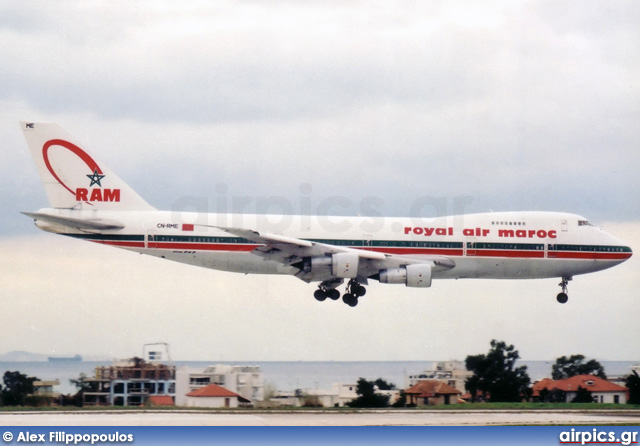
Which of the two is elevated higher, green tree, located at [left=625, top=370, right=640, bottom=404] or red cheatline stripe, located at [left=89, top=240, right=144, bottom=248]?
red cheatline stripe, located at [left=89, top=240, right=144, bottom=248]

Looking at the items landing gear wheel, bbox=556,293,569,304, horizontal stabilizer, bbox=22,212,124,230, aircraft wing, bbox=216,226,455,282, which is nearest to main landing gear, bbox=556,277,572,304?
landing gear wheel, bbox=556,293,569,304

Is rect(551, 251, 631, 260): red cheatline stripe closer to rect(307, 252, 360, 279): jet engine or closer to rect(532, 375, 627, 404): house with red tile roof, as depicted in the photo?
rect(532, 375, 627, 404): house with red tile roof

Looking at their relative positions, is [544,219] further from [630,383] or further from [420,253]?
[630,383]

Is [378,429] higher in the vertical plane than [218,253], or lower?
lower

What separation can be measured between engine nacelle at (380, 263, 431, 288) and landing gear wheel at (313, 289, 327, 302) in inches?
177

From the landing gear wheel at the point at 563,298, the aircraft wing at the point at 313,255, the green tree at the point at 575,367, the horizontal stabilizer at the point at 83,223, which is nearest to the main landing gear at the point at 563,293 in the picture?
the landing gear wheel at the point at 563,298

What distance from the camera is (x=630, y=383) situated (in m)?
60.3

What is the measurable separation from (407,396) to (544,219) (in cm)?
1323

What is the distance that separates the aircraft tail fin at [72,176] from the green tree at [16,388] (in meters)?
11.2

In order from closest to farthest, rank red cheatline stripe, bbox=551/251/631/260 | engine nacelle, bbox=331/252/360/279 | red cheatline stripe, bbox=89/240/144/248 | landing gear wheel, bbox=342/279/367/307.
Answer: engine nacelle, bbox=331/252/360/279, red cheatline stripe, bbox=89/240/144/248, landing gear wheel, bbox=342/279/367/307, red cheatline stripe, bbox=551/251/631/260

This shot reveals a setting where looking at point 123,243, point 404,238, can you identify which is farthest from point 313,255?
point 123,243

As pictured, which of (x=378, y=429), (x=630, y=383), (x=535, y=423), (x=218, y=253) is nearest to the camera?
(x=378, y=429)

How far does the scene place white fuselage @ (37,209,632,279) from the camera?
2217 inches

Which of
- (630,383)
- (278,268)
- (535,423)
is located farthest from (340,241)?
(630,383)
